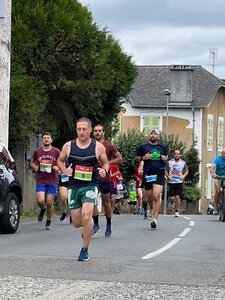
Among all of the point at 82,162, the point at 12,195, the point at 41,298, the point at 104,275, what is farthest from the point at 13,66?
the point at 41,298

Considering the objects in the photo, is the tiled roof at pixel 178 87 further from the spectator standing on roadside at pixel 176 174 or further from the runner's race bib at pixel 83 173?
the runner's race bib at pixel 83 173

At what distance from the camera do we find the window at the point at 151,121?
59562 mm

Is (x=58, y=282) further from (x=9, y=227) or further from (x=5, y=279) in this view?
(x=9, y=227)

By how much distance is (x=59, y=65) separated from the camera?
2673cm

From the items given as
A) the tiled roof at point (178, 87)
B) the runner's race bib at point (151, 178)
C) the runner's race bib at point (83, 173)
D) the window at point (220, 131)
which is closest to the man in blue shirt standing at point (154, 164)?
the runner's race bib at point (151, 178)

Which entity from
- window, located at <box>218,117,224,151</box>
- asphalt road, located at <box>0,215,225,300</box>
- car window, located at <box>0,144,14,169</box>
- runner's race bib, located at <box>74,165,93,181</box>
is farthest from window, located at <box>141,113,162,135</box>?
runner's race bib, located at <box>74,165,93,181</box>

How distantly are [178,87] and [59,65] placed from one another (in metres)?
32.7

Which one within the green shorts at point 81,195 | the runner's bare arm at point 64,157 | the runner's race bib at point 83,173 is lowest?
the green shorts at point 81,195

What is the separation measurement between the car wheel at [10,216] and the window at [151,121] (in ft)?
136

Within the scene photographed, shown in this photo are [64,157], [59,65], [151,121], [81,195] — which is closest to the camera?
[81,195]

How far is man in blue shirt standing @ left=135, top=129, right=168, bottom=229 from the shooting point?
1900cm

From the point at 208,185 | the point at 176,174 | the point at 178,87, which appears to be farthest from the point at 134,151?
the point at 176,174

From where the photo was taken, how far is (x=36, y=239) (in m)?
16.6

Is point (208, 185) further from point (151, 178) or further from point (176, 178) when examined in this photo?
point (151, 178)
